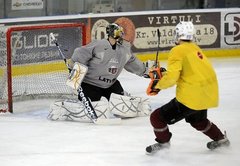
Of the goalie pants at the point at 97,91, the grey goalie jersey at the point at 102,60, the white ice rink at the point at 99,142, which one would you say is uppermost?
the grey goalie jersey at the point at 102,60

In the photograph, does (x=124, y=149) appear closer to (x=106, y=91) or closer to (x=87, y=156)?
(x=87, y=156)

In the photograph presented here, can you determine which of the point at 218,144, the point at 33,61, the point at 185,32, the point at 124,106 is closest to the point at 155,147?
the point at 218,144

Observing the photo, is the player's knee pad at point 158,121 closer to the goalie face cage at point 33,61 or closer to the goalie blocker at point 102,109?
the goalie blocker at point 102,109

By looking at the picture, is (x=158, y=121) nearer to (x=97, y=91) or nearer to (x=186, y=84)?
(x=186, y=84)

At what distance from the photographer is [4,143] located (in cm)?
496

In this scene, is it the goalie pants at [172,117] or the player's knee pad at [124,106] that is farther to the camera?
the player's knee pad at [124,106]

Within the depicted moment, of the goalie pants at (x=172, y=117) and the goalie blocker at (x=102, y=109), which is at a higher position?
the goalie pants at (x=172, y=117)

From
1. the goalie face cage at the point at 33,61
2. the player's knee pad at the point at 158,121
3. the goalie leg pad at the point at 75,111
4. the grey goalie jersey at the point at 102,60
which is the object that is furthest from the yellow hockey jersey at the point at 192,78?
the goalie face cage at the point at 33,61

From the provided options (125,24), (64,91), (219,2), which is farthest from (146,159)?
(219,2)

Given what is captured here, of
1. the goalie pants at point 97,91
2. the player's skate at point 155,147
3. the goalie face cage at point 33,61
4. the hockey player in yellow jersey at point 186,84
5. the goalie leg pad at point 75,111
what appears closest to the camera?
the hockey player in yellow jersey at point 186,84

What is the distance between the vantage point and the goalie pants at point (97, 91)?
5918mm

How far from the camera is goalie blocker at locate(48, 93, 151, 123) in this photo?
5.70m

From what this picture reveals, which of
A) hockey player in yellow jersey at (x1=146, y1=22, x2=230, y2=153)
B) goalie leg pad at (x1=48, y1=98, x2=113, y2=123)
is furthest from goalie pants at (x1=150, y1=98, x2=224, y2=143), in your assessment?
goalie leg pad at (x1=48, y1=98, x2=113, y2=123)

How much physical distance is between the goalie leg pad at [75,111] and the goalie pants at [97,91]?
12cm
